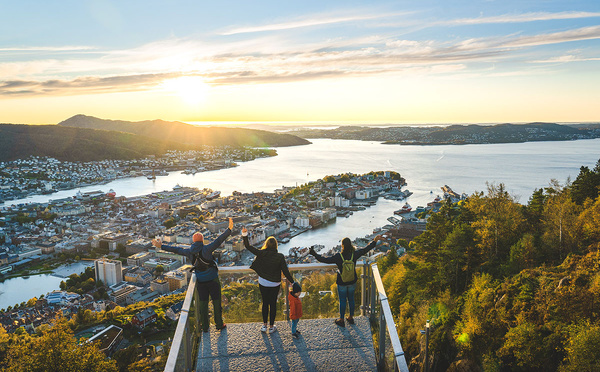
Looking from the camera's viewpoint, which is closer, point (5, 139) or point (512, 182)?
point (512, 182)

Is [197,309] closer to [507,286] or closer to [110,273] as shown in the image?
[507,286]

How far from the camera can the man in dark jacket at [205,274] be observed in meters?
2.35

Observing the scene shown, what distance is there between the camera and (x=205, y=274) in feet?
7.76

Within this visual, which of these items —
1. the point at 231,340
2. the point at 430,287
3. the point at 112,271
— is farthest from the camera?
the point at 112,271

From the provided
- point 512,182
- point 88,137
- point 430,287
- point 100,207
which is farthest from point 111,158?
point 430,287

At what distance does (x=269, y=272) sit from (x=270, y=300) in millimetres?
200

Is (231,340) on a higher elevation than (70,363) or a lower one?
higher

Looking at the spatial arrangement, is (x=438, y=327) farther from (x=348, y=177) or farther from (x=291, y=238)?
(x=348, y=177)

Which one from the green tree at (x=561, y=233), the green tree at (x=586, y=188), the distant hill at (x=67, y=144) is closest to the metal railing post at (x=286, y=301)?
the green tree at (x=561, y=233)

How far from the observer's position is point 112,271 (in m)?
14.8

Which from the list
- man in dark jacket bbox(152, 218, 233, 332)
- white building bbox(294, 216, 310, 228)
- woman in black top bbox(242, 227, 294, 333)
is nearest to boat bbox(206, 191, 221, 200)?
white building bbox(294, 216, 310, 228)

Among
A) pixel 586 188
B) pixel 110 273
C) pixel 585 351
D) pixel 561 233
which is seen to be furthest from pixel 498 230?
pixel 110 273

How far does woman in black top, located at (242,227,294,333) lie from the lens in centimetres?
232

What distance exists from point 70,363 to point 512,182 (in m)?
31.9
